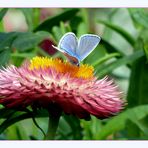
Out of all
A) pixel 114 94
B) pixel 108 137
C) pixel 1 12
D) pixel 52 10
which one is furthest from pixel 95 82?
pixel 52 10

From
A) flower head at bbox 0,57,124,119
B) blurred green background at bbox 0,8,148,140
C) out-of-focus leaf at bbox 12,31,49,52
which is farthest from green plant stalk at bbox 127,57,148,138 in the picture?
flower head at bbox 0,57,124,119

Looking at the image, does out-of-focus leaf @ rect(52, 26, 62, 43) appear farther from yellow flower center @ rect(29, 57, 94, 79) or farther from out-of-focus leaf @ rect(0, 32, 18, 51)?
yellow flower center @ rect(29, 57, 94, 79)

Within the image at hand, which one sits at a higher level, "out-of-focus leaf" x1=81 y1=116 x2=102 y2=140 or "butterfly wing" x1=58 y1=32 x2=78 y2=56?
"butterfly wing" x1=58 y1=32 x2=78 y2=56

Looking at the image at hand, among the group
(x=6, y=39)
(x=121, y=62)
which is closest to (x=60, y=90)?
(x=6, y=39)

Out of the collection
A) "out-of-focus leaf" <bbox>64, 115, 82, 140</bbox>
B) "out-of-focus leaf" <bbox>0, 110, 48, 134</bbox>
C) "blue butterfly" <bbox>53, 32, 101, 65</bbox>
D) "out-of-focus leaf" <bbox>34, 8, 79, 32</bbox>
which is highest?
"out-of-focus leaf" <bbox>34, 8, 79, 32</bbox>

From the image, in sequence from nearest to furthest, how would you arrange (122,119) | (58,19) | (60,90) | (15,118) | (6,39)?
(60,90), (15,118), (6,39), (122,119), (58,19)

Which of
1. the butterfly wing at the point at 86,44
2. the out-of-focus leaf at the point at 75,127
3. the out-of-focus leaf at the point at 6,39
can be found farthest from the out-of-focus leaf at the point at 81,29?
the butterfly wing at the point at 86,44

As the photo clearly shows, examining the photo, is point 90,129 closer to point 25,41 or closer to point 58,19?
point 25,41

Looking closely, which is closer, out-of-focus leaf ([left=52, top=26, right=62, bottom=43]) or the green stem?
the green stem
